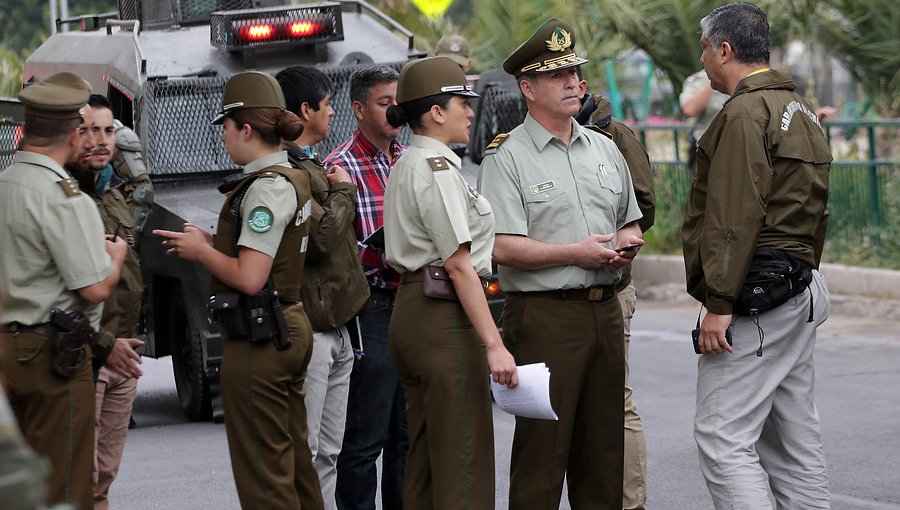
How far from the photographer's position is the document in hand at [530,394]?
5066 millimetres

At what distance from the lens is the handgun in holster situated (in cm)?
484

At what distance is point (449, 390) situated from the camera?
507 centimetres

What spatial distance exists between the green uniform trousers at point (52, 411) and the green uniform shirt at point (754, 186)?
2.14 m

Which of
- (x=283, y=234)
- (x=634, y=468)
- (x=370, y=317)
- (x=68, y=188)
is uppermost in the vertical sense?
(x=68, y=188)

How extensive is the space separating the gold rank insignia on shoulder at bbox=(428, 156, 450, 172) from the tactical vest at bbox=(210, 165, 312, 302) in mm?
463

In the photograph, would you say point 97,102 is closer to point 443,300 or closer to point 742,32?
point 443,300

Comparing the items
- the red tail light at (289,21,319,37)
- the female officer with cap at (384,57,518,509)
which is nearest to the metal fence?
the red tail light at (289,21,319,37)

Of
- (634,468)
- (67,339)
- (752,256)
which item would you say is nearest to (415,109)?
(752,256)

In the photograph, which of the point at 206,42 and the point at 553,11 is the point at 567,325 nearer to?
the point at 206,42

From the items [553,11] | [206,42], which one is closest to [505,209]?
[206,42]

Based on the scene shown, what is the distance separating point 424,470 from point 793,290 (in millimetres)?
1429

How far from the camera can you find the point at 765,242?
5320mm

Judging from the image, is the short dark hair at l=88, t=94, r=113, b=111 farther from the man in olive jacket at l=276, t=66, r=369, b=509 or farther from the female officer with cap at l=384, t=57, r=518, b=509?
the female officer with cap at l=384, t=57, r=518, b=509

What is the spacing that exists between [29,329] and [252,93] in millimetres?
1072
